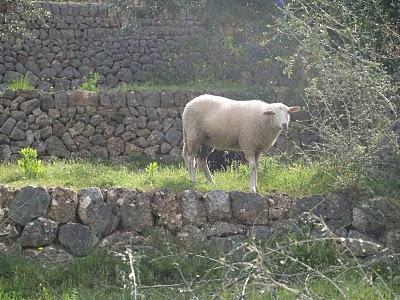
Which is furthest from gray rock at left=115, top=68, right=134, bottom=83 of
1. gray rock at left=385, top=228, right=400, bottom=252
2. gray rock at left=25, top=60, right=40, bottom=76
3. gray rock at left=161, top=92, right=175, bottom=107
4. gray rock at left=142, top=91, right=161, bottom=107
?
gray rock at left=385, top=228, right=400, bottom=252

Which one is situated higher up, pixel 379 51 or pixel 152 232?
pixel 379 51

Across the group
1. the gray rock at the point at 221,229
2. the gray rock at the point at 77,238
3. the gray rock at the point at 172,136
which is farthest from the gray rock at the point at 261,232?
the gray rock at the point at 172,136

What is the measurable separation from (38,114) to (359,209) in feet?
26.7

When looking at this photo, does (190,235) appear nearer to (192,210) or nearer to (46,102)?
(192,210)

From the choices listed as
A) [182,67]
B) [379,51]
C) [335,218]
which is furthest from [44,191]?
[182,67]

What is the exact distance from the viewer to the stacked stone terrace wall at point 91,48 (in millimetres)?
17547

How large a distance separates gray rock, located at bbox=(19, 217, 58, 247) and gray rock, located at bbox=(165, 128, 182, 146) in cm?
706

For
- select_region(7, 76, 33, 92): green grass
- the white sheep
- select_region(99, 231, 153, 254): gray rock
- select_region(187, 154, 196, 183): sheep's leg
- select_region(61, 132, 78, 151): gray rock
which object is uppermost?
the white sheep

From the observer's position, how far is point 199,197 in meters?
9.03

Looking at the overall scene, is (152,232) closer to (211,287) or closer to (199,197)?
(199,197)

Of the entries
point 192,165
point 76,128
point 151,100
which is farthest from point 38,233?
point 151,100

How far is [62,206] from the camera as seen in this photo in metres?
8.70

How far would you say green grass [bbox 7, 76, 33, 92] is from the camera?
15727 mm

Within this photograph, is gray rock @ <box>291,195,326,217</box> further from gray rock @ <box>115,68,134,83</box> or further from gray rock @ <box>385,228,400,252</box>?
gray rock @ <box>115,68,134,83</box>
